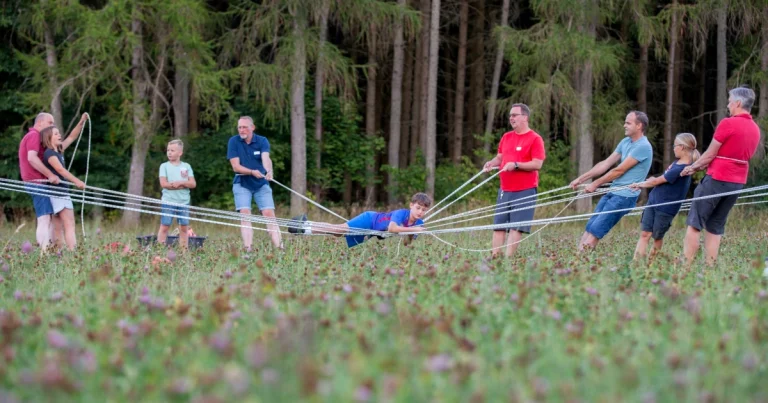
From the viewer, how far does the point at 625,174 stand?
33.8ft

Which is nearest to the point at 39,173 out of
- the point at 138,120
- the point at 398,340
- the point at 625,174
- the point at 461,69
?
the point at 625,174

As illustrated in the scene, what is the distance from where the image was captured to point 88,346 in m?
3.97

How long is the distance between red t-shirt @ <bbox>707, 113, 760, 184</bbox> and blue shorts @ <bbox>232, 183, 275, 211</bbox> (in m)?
5.18

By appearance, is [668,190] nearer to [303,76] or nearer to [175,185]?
[175,185]

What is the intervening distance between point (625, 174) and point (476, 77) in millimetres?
22874

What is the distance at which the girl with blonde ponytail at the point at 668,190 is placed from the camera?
9.87 meters

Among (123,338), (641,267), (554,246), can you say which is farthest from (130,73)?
(123,338)

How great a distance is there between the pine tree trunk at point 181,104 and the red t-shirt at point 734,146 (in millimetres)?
15085

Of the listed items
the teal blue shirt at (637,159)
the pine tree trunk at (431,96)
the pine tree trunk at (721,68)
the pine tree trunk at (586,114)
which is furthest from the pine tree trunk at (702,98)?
the teal blue shirt at (637,159)

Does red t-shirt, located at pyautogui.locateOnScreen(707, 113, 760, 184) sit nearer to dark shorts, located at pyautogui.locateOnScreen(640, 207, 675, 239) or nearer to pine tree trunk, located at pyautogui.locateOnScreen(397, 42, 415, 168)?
dark shorts, located at pyautogui.locateOnScreen(640, 207, 675, 239)

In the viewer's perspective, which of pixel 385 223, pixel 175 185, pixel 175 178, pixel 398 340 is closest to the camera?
pixel 398 340

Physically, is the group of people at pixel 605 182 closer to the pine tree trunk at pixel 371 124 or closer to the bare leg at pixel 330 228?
the bare leg at pixel 330 228

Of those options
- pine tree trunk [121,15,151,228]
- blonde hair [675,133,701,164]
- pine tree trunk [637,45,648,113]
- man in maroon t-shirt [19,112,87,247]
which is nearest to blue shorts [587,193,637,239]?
blonde hair [675,133,701,164]

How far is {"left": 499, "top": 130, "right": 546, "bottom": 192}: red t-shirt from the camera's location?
9.98 metres
